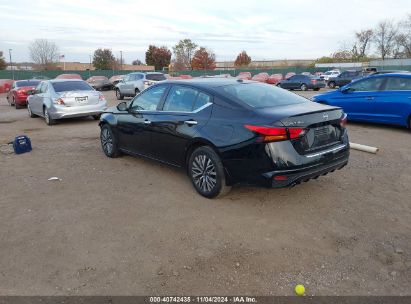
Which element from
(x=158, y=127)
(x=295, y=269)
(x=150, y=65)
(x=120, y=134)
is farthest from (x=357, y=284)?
(x=150, y=65)

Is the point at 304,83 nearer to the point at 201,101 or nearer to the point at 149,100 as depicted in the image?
the point at 149,100

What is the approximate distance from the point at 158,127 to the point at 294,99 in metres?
2.07

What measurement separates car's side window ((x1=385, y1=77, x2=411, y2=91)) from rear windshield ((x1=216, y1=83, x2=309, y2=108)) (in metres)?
5.61

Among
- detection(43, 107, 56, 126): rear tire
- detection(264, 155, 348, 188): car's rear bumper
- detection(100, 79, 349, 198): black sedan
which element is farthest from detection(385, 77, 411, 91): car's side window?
detection(43, 107, 56, 126): rear tire

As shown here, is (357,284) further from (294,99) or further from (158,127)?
(158,127)

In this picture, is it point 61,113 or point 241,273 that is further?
point 61,113

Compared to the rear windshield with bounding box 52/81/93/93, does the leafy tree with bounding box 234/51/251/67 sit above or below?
above

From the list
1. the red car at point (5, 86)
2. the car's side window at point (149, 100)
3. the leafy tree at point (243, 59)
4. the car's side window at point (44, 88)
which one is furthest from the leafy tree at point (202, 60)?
the car's side window at point (149, 100)

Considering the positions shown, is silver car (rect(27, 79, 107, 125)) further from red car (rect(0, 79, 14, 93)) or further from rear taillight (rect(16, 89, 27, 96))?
red car (rect(0, 79, 14, 93))

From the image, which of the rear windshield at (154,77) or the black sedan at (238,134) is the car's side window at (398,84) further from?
the rear windshield at (154,77)

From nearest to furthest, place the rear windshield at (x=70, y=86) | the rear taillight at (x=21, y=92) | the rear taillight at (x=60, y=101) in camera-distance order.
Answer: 1. the rear taillight at (x=60, y=101)
2. the rear windshield at (x=70, y=86)
3. the rear taillight at (x=21, y=92)

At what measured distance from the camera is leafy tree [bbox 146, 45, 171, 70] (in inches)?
3487

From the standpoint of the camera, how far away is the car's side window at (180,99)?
5.30 meters

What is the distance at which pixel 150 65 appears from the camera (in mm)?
90750
